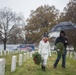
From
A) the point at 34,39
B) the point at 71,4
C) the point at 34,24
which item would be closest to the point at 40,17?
the point at 34,24

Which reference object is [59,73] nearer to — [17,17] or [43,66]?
[43,66]

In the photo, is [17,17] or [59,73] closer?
[59,73]

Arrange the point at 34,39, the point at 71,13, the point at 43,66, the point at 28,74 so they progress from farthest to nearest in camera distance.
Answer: the point at 34,39
the point at 71,13
the point at 43,66
the point at 28,74

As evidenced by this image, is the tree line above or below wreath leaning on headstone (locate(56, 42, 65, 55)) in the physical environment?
above

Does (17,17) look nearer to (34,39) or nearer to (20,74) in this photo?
(34,39)

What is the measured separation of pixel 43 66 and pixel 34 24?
146 ft

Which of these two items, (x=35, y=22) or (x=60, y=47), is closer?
(x=60, y=47)

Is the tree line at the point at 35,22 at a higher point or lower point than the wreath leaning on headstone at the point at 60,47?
higher

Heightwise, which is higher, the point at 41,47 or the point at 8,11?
the point at 8,11

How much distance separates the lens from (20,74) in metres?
10.8

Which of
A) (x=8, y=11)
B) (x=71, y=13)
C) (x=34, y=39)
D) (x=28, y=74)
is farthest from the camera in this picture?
(x=8, y=11)

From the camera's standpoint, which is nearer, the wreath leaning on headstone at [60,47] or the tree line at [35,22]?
the wreath leaning on headstone at [60,47]

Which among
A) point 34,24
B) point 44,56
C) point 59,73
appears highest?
point 34,24

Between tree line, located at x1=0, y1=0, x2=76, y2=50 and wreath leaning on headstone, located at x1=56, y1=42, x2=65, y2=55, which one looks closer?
wreath leaning on headstone, located at x1=56, y1=42, x2=65, y2=55
